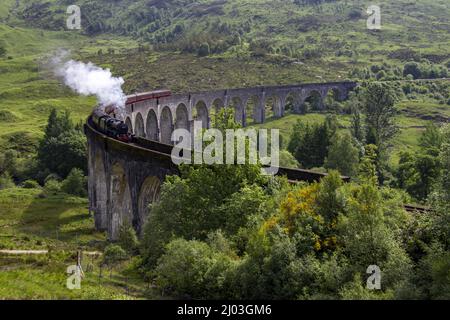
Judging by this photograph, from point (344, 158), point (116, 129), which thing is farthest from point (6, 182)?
point (344, 158)

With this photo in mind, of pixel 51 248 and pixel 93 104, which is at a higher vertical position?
pixel 51 248

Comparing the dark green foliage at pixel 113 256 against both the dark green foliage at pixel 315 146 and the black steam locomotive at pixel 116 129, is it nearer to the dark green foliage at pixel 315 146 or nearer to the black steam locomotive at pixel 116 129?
the black steam locomotive at pixel 116 129

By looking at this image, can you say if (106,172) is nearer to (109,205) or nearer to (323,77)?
(109,205)

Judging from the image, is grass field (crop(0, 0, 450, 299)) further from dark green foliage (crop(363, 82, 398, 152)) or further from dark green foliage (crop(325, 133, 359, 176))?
dark green foliage (crop(325, 133, 359, 176))

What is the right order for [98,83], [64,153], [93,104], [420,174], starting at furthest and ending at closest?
1. [93,104]
2. [98,83]
3. [64,153]
4. [420,174]

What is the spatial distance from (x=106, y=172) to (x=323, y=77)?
357 ft

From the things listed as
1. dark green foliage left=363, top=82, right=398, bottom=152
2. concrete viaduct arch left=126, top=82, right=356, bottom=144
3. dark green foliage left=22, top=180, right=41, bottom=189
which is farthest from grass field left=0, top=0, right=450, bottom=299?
concrete viaduct arch left=126, top=82, right=356, bottom=144

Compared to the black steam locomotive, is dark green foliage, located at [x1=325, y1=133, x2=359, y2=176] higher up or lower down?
lower down

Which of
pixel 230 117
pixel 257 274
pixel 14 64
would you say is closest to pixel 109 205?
pixel 230 117

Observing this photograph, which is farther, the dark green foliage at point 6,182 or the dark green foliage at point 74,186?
the dark green foliage at point 6,182

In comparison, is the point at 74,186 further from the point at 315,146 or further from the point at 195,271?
the point at 195,271

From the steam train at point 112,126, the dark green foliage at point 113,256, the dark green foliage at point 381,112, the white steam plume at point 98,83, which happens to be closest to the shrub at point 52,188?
the steam train at point 112,126

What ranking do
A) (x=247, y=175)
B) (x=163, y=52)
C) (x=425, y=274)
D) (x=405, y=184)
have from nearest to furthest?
(x=425, y=274), (x=247, y=175), (x=405, y=184), (x=163, y=52)

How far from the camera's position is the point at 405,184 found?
192 feet
